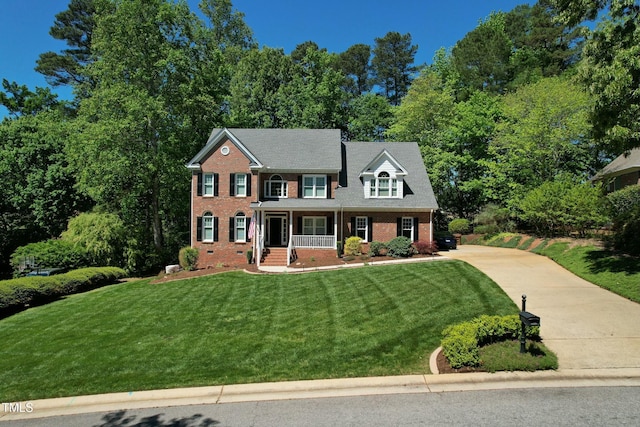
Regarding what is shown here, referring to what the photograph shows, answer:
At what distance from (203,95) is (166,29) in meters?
5.47

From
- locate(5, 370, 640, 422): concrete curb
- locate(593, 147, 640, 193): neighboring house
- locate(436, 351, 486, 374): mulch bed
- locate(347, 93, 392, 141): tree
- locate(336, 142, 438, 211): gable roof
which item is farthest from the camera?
locate(347, 93, 392, 141): tree

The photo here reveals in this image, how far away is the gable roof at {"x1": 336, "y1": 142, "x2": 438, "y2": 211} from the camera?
24.8m

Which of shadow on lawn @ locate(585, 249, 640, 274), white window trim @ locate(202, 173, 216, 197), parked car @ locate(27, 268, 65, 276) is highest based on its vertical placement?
white window trim @ locate(202, 173, 216, 197)

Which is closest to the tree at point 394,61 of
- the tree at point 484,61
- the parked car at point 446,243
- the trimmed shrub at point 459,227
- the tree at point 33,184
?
the tree at point 484,61

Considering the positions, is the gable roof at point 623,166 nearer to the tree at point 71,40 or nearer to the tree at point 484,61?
the tree at point 484,61

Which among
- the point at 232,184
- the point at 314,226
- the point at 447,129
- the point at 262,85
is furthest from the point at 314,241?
the point at 262,85

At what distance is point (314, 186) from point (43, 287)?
1594cm

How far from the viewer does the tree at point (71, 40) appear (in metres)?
42.7

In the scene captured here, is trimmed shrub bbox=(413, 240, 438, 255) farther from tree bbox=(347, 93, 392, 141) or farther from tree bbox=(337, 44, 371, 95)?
tree bbox=(337, 44, 371, 95)

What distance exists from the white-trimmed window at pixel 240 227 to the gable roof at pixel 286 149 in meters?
3.40

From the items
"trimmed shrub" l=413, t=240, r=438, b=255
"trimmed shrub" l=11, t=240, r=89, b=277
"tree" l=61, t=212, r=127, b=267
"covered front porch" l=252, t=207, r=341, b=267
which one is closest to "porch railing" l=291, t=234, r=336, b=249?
"covered front porch" l=252, t=207, r=341, b=267

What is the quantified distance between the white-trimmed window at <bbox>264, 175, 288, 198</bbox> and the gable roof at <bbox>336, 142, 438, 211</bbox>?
370cm

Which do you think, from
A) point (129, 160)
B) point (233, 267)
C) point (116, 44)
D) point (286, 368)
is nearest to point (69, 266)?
point (129, 160)

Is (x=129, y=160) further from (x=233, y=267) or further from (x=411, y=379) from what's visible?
(x=411, y=379)
